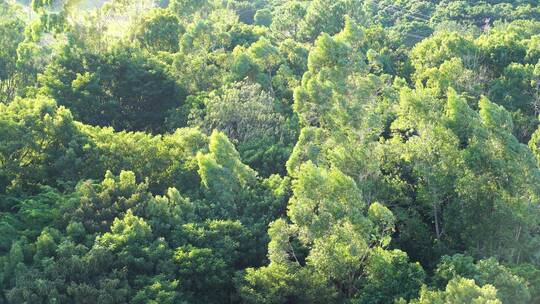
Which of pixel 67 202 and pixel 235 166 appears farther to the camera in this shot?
pixel 235 166

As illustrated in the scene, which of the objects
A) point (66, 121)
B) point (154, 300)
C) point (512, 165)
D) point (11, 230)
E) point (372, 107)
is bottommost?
point (512, 165)

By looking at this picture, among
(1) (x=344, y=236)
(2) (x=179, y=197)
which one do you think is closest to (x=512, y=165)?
(1) (x=344, y=236)

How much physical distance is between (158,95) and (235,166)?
1609 centimetres

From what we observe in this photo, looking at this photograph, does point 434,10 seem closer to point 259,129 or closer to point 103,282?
point 259,129

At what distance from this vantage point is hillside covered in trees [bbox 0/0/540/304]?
26.7m

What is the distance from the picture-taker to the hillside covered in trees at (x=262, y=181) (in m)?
26.7

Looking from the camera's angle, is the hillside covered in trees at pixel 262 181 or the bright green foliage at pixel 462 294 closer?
the bright green foliage at pixel 462 294

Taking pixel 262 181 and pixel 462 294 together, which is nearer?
pixel 462 294

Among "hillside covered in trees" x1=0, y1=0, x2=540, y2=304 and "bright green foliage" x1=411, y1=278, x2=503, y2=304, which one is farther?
"hillside covered in trees" x1=0, y1=0, x2=540, y2=304

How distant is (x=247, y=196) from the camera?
32969 millimetres

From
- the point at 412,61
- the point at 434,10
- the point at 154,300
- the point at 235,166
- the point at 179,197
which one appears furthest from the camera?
the point at 434,10

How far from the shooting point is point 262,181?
115ft

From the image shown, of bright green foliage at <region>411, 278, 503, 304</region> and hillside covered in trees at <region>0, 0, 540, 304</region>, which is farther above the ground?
hillside covered in trees at <region>0, 0, 540, 304</region>

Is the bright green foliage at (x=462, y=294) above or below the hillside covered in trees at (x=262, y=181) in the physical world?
below
